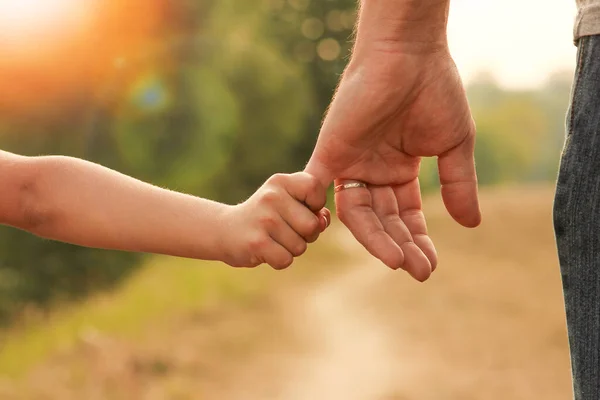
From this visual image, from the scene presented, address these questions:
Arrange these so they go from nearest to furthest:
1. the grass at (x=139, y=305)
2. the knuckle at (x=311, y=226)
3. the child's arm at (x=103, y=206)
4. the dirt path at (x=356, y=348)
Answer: the knuckle at (x=311, y=226) → the child's arm at (x=103, y=206) → the dirt path at (x=356, y=348) → the grass at (x=139, y=305)

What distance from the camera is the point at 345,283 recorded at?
862 cm

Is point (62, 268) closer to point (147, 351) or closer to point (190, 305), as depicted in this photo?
point (190, 305)

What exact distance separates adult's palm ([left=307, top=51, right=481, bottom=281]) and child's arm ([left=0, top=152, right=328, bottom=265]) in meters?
0.32

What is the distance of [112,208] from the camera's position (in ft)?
5.44

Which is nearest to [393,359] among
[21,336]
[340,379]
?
[340,379]

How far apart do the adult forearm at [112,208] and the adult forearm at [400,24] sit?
1.78 ft

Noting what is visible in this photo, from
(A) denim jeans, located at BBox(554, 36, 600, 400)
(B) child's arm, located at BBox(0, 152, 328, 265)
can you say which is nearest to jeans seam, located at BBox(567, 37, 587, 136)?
(A) denim jeans, located at BBox(554, 36, 600, 400)

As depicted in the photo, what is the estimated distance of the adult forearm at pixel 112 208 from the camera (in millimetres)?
1647

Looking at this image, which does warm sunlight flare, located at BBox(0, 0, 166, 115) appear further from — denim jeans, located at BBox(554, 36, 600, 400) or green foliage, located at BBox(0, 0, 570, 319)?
denim jeans, located at BBox(554, 36, 600, 400)

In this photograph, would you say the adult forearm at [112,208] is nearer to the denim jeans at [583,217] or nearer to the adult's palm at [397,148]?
the adult's palm at [397,148]

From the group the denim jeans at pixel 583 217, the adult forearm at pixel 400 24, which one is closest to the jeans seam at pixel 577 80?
the denim jeans at pixel 583 217

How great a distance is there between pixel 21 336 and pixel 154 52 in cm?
589

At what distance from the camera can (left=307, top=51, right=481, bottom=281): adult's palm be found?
1705 mm

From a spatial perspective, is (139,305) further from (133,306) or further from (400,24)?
(400,24)
